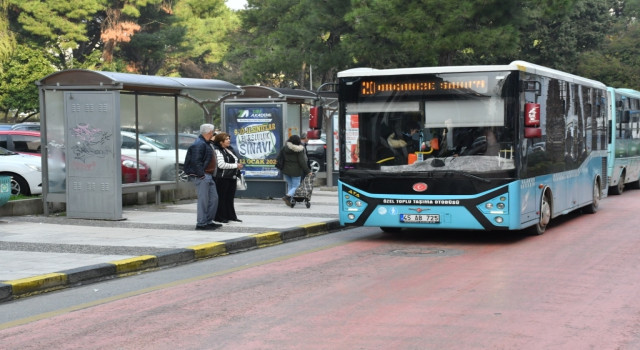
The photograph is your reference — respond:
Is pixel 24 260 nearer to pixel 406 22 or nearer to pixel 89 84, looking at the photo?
pixel 89 84

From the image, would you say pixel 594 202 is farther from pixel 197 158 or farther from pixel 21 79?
pixel 21 79

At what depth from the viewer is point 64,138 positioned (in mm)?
16047

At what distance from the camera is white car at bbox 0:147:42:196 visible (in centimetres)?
1864

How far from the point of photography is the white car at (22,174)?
18.6 meters

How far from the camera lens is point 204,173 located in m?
14.2

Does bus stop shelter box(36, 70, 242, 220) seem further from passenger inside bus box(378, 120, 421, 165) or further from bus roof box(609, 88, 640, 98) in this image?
bus roof box(609, 88, 640, 98)

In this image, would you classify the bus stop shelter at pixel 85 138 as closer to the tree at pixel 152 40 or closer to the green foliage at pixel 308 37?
the green foliage at pixel 308 37

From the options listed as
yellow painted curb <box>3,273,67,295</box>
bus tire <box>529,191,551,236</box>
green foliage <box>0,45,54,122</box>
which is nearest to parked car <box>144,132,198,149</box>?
bus tire <box>529,191,551,236</box>

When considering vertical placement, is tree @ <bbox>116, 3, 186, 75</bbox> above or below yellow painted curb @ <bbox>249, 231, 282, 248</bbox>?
above

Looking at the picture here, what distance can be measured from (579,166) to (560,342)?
10711 mm

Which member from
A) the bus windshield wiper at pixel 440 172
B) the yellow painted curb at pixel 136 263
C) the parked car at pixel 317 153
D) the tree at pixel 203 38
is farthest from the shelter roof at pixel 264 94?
the tree at pixel 203 38

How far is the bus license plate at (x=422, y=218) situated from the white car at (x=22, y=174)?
910 centimetres

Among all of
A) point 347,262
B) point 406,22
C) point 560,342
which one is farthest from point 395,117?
point 406,22

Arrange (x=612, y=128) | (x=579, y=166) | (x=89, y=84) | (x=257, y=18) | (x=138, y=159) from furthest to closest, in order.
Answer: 1. (x=257, y=18)
2. (x=612, y=128)
3. (x=138, y=159)
4. (x=579, y=166)
5. (x=89, y=84)
